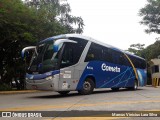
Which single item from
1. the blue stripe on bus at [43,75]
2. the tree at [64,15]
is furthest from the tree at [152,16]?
the blue stripe on bus at [43,75]

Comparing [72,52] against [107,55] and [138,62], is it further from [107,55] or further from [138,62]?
[138,62]

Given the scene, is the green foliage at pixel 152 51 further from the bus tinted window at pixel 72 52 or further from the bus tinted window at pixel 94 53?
the bus tinted window at pixel 72 52

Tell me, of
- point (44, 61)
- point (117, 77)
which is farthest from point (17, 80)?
point (44, 61)

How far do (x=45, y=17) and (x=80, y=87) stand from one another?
10.0 metres

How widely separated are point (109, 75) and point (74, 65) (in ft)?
12.6

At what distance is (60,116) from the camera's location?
8719 millimetres

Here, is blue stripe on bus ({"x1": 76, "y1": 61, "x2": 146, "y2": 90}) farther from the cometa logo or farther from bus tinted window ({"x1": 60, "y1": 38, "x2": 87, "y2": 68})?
bus tinted window ({"x1": 60, "y1": 38, "x2": 87, "y2": 68})

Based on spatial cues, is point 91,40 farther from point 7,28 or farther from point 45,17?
point 45,17

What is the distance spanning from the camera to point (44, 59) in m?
15.3

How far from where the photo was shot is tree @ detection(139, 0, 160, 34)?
47.8 m

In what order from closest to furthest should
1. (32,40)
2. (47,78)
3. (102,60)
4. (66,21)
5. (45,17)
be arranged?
(47,78)
(102,60)
(32,40)
(45,17)
(66,21)

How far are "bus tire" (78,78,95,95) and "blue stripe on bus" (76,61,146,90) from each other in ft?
0.94

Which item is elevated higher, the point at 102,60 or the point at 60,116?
the point at 102,60

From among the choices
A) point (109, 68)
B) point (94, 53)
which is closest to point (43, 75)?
point (94, 53)
